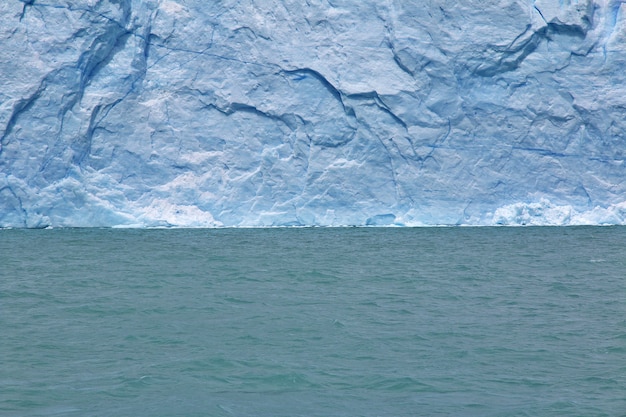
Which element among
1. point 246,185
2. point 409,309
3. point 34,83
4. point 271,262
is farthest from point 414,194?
point 409,309

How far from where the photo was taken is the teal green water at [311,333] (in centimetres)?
442

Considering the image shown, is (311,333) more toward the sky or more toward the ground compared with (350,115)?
more toward the sky

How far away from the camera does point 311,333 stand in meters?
6.14

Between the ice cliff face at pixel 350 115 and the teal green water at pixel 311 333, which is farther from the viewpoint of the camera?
the ice cliff face at pixel 350 115

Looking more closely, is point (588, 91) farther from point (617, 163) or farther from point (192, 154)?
point (192, 154)

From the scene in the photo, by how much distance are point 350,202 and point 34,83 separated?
6.39 metres

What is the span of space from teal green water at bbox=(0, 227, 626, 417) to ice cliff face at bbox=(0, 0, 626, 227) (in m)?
4.03

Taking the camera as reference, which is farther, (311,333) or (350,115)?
(350,115)

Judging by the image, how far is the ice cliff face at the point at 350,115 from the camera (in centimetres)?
1580

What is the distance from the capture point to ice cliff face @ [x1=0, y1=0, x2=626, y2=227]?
15.8 metres

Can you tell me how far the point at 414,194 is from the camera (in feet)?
53.6

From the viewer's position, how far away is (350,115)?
16125 mm

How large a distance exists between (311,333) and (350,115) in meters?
10.4

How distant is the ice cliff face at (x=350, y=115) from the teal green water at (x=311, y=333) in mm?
4034
